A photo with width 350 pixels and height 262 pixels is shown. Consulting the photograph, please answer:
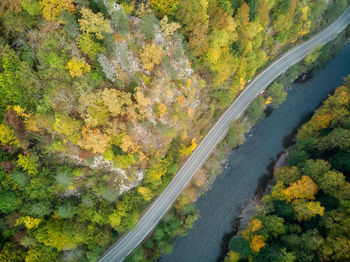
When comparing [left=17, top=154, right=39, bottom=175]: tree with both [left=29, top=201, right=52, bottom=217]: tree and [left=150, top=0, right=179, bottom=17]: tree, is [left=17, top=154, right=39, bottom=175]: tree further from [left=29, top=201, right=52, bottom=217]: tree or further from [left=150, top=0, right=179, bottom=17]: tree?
[left=150, top=0, right=179, bottom=17]: tree

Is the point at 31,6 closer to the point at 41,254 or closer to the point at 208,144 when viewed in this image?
the point at 41,254

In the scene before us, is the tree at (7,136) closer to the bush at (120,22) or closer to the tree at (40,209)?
the tree at (40,209)

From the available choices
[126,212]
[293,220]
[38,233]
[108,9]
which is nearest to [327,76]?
[293,220]

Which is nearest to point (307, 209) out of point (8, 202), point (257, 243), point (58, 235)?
point (257, 243)

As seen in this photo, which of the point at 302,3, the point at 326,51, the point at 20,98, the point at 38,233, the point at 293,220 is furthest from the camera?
the point at 326,51

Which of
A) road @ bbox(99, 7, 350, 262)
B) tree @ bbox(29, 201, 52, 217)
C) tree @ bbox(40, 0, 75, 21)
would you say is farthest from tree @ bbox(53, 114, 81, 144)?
road @ bbox(99, 7, 350, 262)

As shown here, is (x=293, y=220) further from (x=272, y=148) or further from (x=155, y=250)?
(x=155, y=250)

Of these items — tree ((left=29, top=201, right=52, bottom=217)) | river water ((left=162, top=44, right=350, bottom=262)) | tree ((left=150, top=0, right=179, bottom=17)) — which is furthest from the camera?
river water ((left=162, top=44, right=350, bottom=262))
